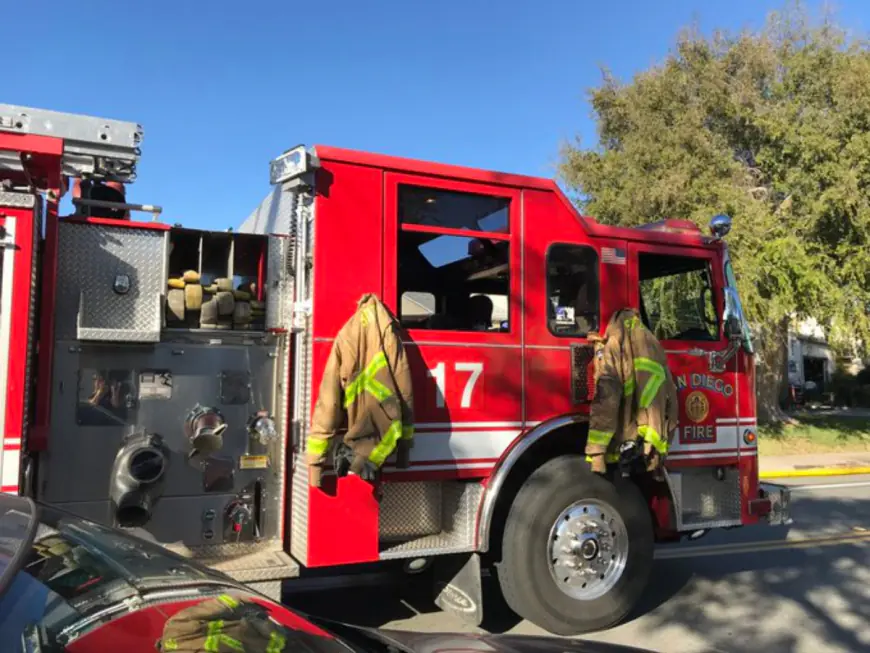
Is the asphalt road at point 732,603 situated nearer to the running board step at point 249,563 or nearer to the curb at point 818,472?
the running board step at point 249,563

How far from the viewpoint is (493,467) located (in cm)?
448

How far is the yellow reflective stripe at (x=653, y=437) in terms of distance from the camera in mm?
4613

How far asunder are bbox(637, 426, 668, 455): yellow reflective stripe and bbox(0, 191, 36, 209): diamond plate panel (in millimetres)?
3722

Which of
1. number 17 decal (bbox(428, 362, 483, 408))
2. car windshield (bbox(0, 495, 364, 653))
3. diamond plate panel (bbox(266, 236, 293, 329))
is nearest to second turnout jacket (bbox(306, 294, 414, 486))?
number 17 decal (bbox(428, 362, 483, 408))

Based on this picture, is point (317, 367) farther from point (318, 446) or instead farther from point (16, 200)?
point (16, 200)

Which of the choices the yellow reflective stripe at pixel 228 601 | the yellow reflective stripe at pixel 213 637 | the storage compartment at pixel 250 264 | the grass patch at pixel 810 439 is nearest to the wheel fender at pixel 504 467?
the storage compartment at pixel 250 264

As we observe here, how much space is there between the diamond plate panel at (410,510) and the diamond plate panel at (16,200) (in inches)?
96.3

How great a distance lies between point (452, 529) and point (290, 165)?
2.41 meters

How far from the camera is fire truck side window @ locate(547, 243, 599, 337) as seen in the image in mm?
4852

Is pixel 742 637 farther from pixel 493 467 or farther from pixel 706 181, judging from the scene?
pixel 706 181

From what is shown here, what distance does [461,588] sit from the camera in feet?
14.8

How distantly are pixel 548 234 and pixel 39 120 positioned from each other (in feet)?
10.1

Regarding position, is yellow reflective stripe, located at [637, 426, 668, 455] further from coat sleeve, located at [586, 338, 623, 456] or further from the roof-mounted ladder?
the roof-mounted ladder

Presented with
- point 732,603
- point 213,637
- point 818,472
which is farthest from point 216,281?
point 818,472
